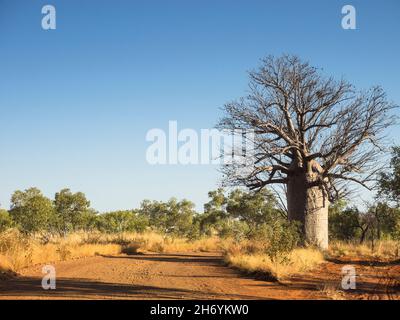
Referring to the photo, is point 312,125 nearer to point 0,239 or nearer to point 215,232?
point 0,239

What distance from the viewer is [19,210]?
2397 centimetres

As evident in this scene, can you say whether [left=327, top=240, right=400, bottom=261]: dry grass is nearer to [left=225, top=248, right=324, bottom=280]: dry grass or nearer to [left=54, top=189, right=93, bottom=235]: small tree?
[left=225, top=248, right=324, bottom=280]: dry grass

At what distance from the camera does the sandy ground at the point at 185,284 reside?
Result: 7.29 metres

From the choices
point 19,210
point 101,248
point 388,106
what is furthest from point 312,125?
point 19,210

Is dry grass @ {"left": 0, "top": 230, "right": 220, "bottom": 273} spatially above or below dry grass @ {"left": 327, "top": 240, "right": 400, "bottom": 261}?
above

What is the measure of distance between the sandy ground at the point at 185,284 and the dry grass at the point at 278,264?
0.91 ft

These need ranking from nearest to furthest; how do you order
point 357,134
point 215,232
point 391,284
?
point 391,284 < point 357,134 < point 215,232

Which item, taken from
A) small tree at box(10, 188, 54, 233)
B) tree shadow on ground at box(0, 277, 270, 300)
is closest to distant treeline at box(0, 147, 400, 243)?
small tree at box(10, 188, 54, 233)

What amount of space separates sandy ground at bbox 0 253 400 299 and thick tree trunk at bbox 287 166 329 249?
3001 millimetres

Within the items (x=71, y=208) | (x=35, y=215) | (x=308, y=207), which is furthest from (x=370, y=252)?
(x=71, y=208)

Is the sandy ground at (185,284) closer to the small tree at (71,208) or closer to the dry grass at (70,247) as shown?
the dry grass at (70,247)

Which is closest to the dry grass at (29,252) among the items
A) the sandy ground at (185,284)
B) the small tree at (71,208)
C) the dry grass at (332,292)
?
the sandy ground at (185,284)

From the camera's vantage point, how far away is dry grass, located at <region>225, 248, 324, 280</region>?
9.55m

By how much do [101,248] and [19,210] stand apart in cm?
1015
